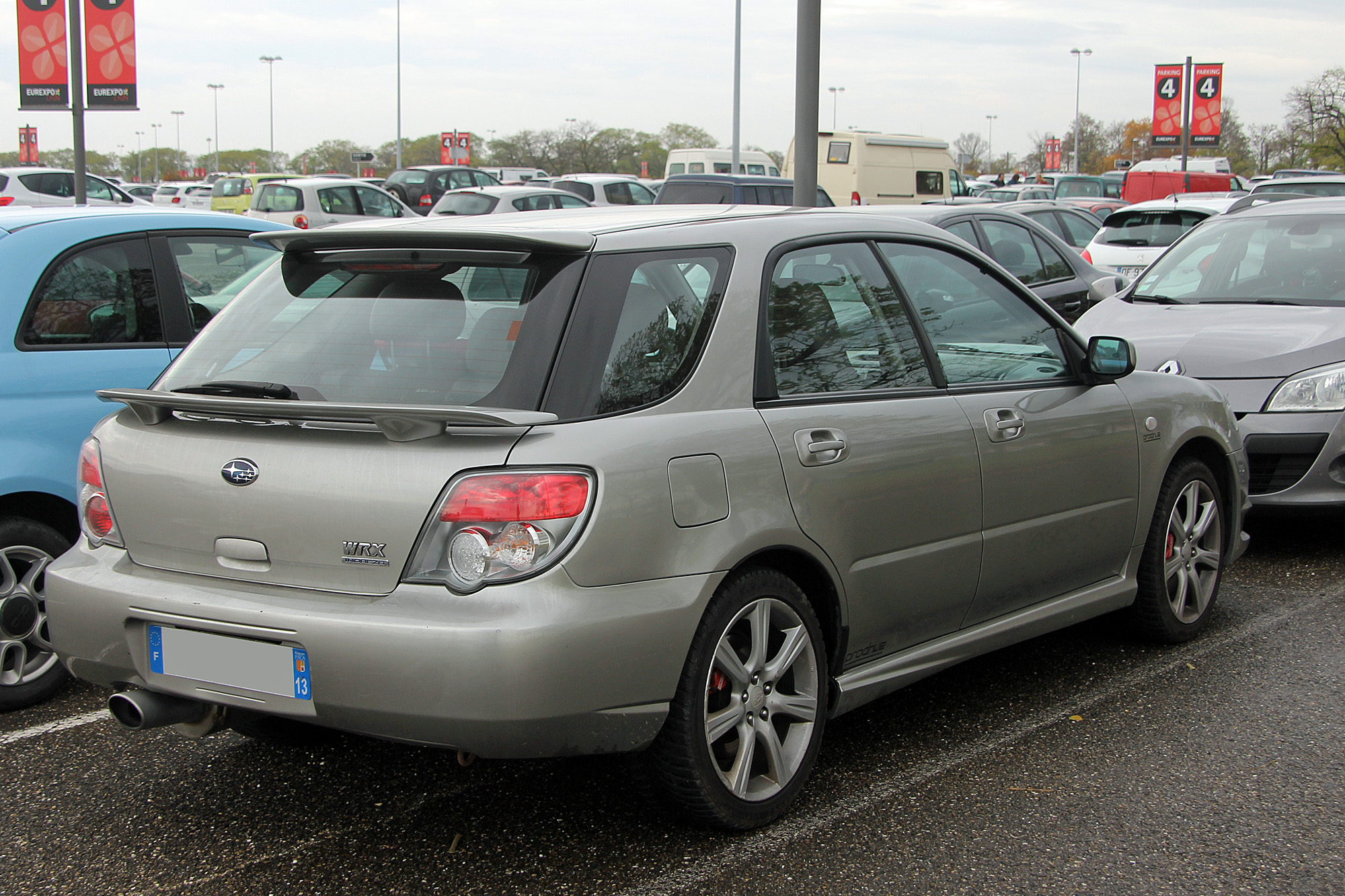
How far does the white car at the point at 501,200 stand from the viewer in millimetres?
21531

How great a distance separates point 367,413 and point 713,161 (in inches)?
1270

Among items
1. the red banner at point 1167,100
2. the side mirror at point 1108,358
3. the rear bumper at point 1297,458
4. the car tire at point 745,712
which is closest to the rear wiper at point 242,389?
the car tire at point 745,712

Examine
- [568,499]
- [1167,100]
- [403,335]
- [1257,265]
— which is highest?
[1167,100]

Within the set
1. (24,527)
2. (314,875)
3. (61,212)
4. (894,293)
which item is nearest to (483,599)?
(314,875)

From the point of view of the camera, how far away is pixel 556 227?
3.21m

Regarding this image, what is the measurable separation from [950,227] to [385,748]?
6.11 m

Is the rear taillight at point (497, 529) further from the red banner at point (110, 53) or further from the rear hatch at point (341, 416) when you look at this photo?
the red banner at point (110, 53)

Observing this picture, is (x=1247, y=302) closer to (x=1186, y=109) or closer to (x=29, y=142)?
(x=1186, y=109)

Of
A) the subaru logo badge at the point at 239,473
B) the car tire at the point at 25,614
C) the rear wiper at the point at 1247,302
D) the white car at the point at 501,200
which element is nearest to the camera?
the subaru logo badge at the point at 239,473

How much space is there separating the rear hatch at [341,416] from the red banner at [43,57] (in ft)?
35.6

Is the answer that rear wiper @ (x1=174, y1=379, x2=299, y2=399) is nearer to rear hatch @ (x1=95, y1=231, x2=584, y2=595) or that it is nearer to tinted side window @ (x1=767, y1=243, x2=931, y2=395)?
rear hatch @ (x1=95, y1=231, x2=584, y2=595)

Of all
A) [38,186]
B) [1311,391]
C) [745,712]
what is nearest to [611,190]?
[38,186]

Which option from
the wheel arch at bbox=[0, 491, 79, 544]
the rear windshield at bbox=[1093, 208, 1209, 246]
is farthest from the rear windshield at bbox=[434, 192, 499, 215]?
the wheel arch at bbox=[0, 491, 79, 544]

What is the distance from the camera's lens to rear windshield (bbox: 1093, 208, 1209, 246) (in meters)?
13.9
